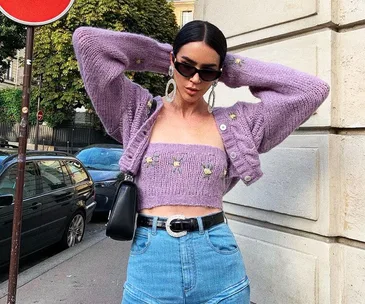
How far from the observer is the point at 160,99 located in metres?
1.74

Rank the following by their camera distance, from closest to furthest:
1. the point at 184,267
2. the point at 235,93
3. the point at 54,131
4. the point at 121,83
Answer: the point at 184,267 → the point at 121,83 → the point at 235,93 → the point at 54,131

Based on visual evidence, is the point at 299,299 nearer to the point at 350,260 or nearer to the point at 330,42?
the point at 350,260

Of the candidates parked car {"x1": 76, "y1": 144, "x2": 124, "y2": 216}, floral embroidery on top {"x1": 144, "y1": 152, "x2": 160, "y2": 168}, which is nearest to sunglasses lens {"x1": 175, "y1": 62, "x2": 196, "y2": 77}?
floral embroidery on top {"x1": 144, "y1": 152, "x2": 160, "y2": 168}

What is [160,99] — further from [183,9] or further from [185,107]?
[183,9]

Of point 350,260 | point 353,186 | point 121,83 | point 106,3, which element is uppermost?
point 106,3

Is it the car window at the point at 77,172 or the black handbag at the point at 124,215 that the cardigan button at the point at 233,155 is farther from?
the car window at the point at 77,172

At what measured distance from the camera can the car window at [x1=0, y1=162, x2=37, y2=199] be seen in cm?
463

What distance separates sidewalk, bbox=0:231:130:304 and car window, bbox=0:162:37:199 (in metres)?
0.89

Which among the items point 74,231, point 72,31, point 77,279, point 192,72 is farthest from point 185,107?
point 72,31

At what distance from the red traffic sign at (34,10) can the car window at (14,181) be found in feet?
7.72

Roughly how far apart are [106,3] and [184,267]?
2169cm

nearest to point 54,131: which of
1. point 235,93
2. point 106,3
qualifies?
point 106,3

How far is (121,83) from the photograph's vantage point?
5.29 ft

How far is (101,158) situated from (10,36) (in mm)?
7709
